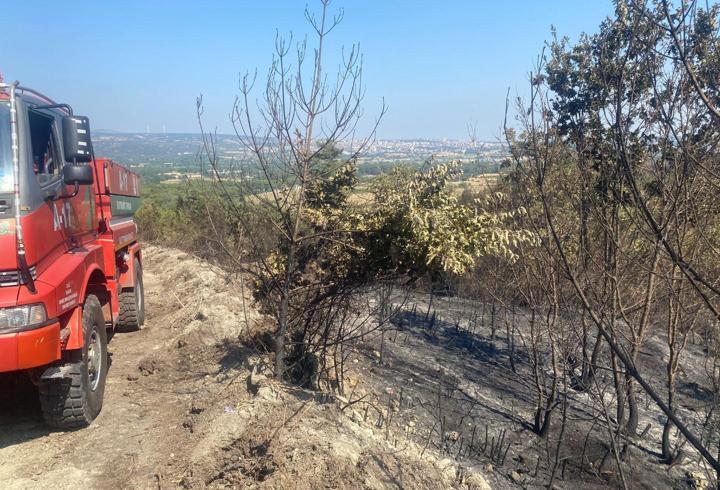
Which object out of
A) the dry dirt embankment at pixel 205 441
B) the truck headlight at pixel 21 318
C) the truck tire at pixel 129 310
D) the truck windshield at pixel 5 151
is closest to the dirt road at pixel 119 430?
the dry dirt embankment at pixel 205 441

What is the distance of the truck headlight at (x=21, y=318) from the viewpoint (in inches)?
129

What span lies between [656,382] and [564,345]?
16.2 ft

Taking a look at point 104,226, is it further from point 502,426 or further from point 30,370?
point 502,426

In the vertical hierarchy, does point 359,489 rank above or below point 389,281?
below

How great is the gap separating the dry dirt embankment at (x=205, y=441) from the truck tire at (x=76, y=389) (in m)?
0.16

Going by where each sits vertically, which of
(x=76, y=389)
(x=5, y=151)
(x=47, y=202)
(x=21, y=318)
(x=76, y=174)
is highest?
(x=5, y=151)

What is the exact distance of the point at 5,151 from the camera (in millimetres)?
3615

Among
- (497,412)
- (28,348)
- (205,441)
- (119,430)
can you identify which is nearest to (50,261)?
(28,348)

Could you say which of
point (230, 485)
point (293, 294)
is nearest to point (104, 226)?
point (293, 294)

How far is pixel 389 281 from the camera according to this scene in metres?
5.78

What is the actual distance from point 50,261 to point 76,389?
1041 mm

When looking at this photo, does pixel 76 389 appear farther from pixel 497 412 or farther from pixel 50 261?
pixel 497 412

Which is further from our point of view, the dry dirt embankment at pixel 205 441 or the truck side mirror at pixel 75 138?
the truck side mirror at pixel 75 138

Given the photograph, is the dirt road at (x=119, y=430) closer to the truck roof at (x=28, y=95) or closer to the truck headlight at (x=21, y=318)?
the truck headlight at (x=21, y=318)
